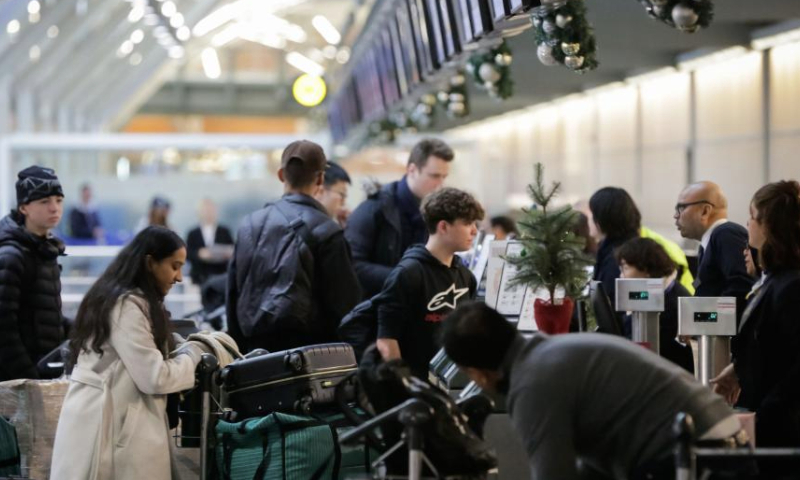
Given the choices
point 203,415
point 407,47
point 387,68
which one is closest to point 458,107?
point 407,47

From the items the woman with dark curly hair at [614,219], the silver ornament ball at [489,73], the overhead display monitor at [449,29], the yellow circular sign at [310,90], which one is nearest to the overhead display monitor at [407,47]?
the silver ornament ball at [489,73]

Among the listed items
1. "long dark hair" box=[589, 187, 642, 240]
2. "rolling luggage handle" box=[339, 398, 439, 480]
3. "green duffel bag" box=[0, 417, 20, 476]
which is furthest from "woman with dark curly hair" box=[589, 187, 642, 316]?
"rolling luggage handle" box=[339, 398, 439, 480]

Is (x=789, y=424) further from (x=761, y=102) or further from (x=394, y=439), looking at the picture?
(x=761, y=102)

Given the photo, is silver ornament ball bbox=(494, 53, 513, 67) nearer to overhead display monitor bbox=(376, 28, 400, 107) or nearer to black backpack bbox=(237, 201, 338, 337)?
black backpack bbox=(237, 201, 338, 337)

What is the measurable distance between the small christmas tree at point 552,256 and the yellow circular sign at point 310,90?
59.5 ft

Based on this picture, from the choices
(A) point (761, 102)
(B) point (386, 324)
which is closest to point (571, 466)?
(B) point (386, 324)

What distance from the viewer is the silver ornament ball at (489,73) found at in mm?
11617

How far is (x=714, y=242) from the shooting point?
729 cm

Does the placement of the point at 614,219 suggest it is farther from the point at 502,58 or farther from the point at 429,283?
the point at 502,58

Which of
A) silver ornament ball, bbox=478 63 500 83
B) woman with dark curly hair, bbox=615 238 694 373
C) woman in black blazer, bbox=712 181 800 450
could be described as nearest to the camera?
woman in black blazer, bbox=712 181 800 450

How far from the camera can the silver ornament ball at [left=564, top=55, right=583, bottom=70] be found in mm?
8055

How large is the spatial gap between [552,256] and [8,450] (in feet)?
8.53

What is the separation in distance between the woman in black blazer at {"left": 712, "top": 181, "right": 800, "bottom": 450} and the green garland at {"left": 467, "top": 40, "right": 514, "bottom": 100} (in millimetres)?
5814

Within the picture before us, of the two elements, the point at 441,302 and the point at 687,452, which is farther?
the point at 441,302
